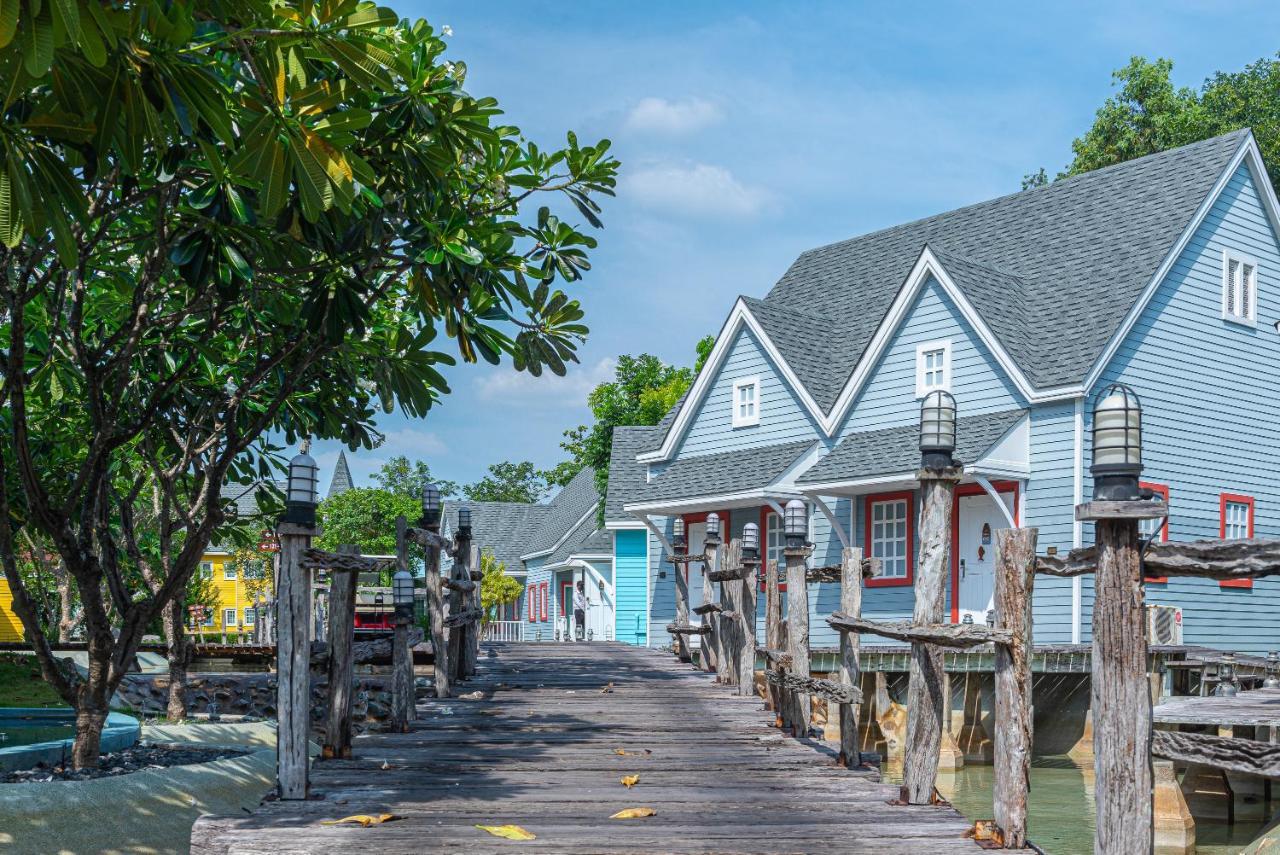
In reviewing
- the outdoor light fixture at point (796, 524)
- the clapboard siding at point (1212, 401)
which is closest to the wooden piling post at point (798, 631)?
the outdoor light fixture at point (796, 524)

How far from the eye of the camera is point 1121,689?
202 inches

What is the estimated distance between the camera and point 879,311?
88.2 feet

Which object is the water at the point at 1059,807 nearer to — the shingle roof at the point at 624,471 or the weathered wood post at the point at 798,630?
the weathered wood post at the point at 798,630

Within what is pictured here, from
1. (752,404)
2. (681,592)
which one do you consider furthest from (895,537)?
(752,404)

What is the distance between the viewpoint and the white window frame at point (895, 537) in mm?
22297

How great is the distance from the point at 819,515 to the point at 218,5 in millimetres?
19831

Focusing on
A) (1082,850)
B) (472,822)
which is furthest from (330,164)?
(1082,850)

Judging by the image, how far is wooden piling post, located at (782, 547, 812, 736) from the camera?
10.0 meters

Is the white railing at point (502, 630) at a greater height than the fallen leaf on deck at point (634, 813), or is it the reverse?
the fallen leaf on deck at point (634, 813)

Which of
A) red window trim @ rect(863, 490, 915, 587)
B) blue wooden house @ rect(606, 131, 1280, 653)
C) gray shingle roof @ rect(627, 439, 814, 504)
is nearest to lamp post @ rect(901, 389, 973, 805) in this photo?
blue wooden house @ rect(606, 131, 1280, 653)

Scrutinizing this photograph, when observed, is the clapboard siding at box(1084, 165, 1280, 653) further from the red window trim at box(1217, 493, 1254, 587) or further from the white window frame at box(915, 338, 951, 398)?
the white window frame at box(915, 338, 951, 398)

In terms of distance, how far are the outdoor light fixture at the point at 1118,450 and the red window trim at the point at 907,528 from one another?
16901mm

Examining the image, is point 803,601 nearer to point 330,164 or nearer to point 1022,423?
point 330,164


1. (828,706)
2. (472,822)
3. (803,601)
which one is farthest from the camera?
(828,706)
